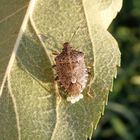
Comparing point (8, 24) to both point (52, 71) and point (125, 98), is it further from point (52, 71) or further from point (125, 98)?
point (125, 98)

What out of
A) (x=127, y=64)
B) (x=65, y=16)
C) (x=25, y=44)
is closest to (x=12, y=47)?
(x=25, y=44)

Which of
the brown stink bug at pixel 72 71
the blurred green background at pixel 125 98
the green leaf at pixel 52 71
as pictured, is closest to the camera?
the green leaf at pixel 52 71

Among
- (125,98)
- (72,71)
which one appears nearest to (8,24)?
(72,71)

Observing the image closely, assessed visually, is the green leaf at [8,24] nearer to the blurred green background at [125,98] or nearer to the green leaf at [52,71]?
the green leaf at [52,71]

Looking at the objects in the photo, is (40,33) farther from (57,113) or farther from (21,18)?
(57,113)

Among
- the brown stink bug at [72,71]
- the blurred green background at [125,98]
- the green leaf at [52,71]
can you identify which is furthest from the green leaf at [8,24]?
Result: the blurred green background at [125,98]

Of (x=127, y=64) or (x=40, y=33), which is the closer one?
(x=40, y=33)
